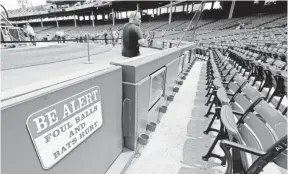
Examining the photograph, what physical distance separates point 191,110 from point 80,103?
80.7 inches

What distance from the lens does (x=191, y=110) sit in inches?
103

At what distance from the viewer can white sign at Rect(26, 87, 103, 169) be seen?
693mm

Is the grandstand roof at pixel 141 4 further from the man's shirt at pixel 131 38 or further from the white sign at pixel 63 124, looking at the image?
the white sign at pixel 63 124

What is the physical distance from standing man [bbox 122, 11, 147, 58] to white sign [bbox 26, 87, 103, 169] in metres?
1.80

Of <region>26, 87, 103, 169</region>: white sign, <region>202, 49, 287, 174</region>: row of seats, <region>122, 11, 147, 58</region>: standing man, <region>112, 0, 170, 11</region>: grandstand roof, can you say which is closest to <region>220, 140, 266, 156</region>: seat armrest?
<region>202, 49, 287, 174</region>: row of seats

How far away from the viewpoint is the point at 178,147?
1732 mm

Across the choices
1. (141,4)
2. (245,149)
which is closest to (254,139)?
(245,149)

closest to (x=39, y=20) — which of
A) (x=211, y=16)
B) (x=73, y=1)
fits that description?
(x=73, y=1)

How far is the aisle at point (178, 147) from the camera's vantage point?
57.5 inches

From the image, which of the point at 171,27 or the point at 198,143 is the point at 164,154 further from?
the point at 171,27

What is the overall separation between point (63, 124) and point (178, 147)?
128cm

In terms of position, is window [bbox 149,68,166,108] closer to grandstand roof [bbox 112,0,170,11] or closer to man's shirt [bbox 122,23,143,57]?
man's shirt [bbox 122,23,143,57]

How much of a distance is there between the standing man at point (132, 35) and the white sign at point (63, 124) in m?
1.80

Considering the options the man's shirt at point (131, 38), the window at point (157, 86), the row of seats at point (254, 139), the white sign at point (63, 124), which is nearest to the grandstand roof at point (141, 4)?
the man's shirt at point (131, 38)
